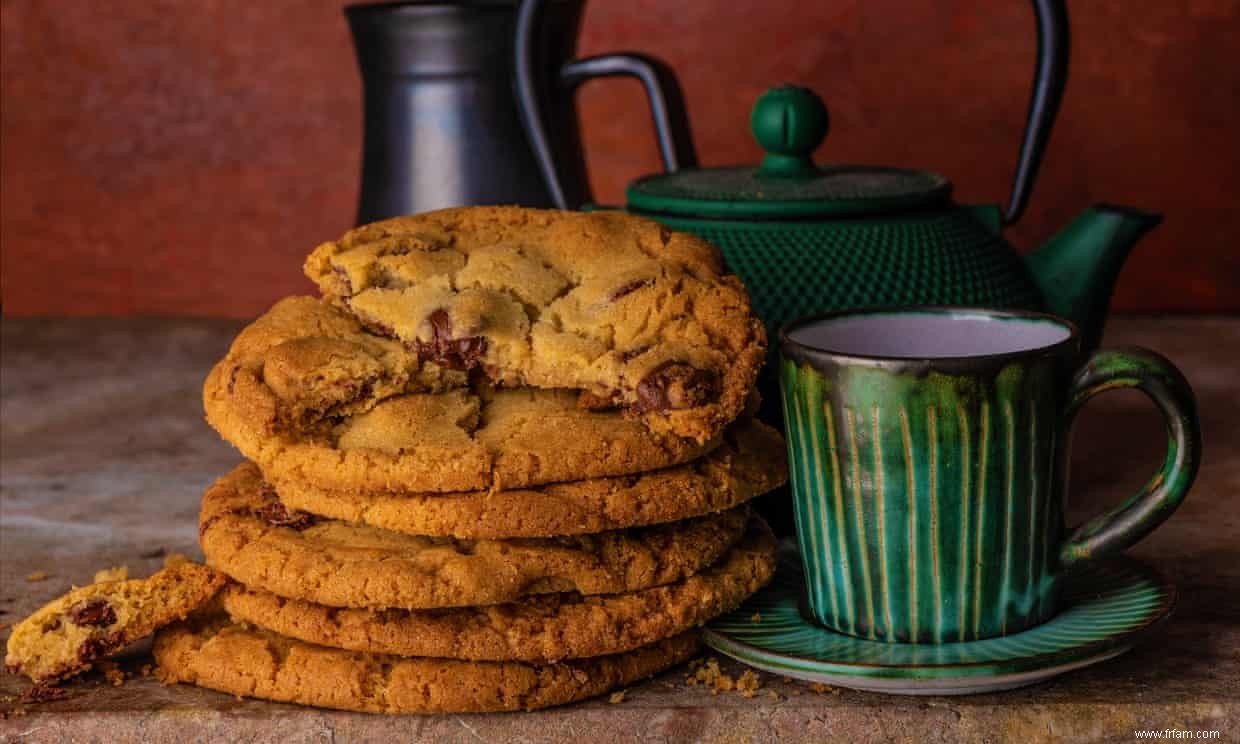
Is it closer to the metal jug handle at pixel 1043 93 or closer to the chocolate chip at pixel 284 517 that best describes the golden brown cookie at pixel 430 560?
the chocolate chip at pixel 284 517

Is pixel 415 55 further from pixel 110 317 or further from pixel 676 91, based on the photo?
pixel 110 317

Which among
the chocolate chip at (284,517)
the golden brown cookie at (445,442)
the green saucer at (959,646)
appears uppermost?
the golden brown cookie at (445,442)

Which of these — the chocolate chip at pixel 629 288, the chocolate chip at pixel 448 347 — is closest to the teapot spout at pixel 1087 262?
the chocolate chip at pixel 629 288

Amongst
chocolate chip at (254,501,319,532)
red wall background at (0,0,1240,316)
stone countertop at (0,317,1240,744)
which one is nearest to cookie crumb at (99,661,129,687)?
stone countertop at (0,317,1240,744)

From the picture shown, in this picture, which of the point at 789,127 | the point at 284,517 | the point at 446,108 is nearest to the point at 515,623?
the point at 284,517

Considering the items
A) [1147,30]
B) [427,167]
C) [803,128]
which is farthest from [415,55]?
[1147,30]

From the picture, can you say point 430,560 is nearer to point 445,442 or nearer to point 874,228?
point 445,442
